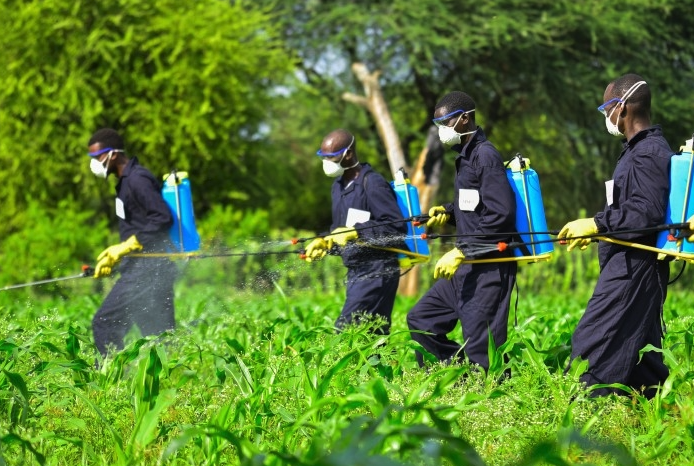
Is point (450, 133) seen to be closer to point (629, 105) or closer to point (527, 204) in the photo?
point (527, 204)

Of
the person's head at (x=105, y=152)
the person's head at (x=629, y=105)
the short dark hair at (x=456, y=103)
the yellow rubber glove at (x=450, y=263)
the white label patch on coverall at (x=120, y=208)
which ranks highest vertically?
the person's head at (x=105, y=152)

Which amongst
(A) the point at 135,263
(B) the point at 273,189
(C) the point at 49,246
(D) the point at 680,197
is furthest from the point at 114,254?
(B) the point at 273,189

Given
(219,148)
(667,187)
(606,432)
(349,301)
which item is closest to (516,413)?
(606,432)

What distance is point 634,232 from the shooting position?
552 centimetres

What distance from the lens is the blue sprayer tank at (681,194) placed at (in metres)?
5.48

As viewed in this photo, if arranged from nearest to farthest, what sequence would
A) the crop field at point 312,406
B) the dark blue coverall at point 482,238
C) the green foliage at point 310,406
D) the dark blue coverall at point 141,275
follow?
1. the crop field at point 312,406
2. the green foliage at point 310,406
3. the dark blue coverall at point 482,238
4. the dark blue coverall at point 141,275

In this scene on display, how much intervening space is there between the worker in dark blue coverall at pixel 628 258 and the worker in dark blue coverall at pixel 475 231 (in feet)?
1.73

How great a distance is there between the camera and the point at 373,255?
24.3ft

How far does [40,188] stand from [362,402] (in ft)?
42.6

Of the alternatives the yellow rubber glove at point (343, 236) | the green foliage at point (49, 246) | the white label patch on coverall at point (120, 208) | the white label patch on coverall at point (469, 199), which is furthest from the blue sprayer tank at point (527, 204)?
the green foliage at point (49, 246)

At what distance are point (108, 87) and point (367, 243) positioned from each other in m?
10.6

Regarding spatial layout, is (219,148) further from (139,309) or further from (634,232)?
(634,232)

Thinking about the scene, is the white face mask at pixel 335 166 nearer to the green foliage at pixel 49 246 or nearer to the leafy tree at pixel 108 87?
the green foliage at pixel 49 246

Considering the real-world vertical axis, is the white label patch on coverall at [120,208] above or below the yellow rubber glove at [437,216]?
above
